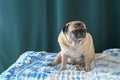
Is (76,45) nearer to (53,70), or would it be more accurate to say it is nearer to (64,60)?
(64,60)

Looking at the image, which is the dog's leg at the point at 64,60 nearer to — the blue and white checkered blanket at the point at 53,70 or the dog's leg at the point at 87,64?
the blue and white checkered blanket at the point at 53,70

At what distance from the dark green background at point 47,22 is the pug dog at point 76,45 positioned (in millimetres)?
542

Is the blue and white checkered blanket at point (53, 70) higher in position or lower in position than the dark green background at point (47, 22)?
lower

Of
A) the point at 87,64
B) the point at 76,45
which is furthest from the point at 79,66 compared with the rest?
the point at 76,45

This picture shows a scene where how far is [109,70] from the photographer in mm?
2068

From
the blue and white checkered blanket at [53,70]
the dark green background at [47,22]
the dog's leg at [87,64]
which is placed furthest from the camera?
the dark green background at [47,22]

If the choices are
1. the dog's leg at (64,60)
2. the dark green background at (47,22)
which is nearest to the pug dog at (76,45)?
the dog's leg at (64,60)

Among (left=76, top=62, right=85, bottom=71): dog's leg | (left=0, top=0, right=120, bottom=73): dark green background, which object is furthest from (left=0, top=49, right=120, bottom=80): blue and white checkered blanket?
(left=0, top=0, right=120, bottom=73): dark green background

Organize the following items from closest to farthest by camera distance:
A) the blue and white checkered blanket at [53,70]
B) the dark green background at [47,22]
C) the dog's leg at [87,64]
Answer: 1. the blue and white checkered blanket at [53,70]
2. the dog's leg at [87,64]
3. the dark green background at [47,22]

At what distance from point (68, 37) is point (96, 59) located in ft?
1.63

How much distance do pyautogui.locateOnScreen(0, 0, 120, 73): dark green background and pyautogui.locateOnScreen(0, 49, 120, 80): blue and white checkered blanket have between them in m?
0.29

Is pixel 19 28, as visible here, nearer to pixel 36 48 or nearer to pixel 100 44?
pixel 36 48

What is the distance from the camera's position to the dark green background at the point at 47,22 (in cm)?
262

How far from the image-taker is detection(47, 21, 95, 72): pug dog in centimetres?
201
